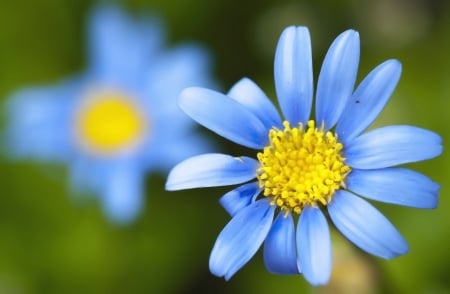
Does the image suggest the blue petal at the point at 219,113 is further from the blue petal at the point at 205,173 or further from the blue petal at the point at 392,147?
the blue petal at the point at 392,147

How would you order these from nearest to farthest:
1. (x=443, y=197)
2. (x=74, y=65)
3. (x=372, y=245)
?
1. (x=372, y=245)
2. (x=443, y=197)
3. (x=74, y=65)

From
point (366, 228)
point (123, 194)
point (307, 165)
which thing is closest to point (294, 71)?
point (307, 165)

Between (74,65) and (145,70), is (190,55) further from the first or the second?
(74,65)

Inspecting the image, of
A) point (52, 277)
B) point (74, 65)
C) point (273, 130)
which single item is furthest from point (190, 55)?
point (273, 130)

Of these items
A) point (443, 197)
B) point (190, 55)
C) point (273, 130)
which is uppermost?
point (190, 55)

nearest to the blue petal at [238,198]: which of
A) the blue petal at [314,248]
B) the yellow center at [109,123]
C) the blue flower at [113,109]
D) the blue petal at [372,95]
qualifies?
the blue petal at [314,248]

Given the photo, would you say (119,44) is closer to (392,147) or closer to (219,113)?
(219,113)

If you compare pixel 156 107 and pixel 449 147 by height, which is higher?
pixel 156 107
